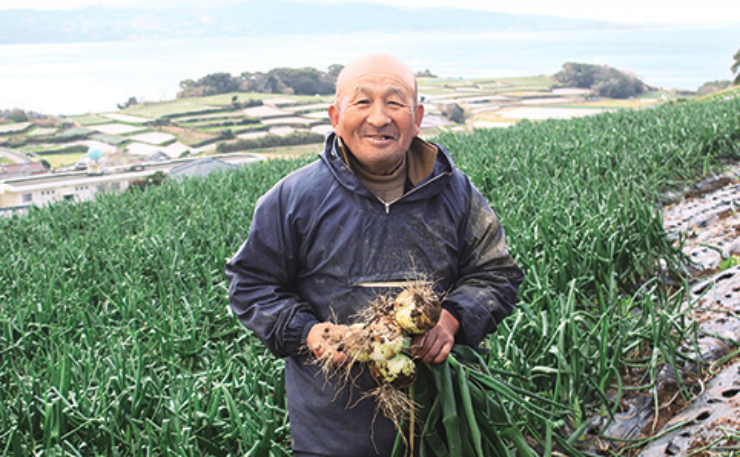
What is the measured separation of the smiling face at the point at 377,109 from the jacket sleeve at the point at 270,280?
1.06 feet

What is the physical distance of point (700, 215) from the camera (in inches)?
199

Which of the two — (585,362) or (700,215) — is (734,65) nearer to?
(700,215)

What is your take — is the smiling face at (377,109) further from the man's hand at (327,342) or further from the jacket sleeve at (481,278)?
the man's hand at (327,342)

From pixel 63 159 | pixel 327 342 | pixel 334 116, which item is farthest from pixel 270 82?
pixel 327 342

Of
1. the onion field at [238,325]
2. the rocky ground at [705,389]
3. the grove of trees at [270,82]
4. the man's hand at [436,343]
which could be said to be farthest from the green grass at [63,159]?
the man's hand at [436,343]

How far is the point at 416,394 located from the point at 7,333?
2886 mm

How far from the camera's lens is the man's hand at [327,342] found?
1650 millimetres

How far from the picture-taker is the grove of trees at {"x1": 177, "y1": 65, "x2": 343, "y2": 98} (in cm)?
5028

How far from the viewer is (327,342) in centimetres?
168

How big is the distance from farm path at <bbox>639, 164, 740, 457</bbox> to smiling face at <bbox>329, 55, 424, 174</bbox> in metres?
1.56

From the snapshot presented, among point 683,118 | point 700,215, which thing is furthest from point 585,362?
point 683,118

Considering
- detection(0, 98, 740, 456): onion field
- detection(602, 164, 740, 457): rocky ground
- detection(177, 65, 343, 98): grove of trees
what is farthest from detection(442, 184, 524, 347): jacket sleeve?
detection(177, 65, 343, 98): grove of trees

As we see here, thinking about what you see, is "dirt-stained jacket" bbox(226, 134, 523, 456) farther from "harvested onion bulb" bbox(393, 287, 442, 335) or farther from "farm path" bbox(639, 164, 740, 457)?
"farm path" bbox(639, 164, 740, 457)

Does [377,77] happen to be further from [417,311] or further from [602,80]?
[602,80]
